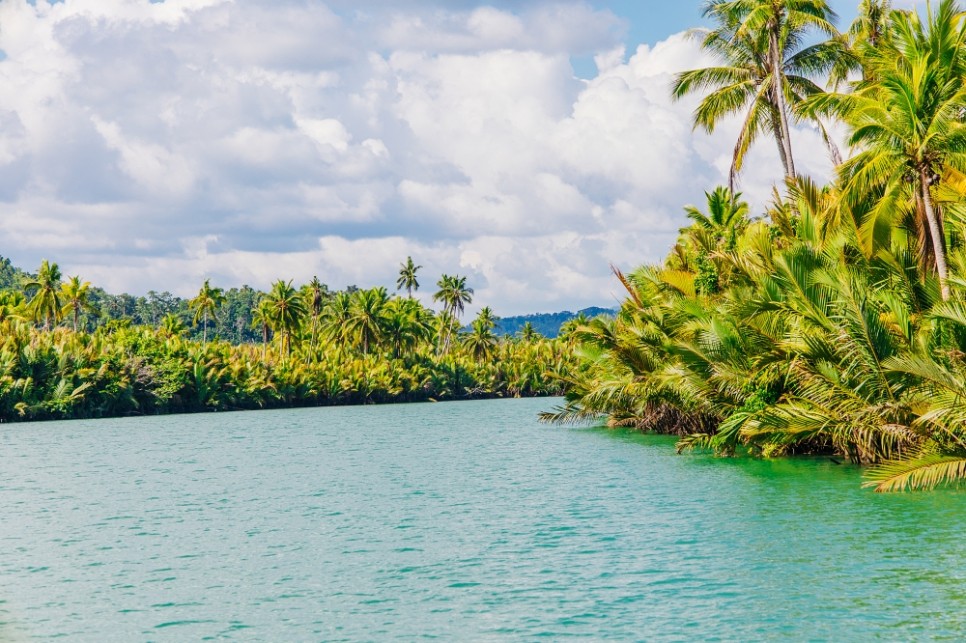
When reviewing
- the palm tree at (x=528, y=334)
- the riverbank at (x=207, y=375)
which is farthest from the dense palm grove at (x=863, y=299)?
the palm tree at (x=528, y=334)

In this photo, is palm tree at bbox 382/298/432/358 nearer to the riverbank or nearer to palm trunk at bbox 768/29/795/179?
the riverbank

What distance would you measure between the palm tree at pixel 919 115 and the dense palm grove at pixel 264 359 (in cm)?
4132

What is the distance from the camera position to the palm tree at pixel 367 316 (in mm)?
102062

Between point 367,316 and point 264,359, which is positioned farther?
point 367,316

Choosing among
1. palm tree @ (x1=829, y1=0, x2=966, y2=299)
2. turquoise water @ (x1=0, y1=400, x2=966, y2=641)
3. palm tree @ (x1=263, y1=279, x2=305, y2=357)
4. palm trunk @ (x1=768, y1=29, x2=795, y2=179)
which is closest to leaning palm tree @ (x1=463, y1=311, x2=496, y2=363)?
palm tree @ (x1=263, y1=279, x2=305, y2=357)

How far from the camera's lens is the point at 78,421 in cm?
7119

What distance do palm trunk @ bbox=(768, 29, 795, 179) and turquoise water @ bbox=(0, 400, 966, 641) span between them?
41.5 ft

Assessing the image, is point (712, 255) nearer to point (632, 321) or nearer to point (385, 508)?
point (632, 321)

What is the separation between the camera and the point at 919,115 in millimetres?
20266

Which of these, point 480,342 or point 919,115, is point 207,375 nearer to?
point 480,342

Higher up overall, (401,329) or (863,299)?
(401,329)

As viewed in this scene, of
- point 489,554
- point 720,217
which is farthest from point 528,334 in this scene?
point 489,554

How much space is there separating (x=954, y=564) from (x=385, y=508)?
12.7 m

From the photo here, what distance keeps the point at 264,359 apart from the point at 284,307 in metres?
6.03
